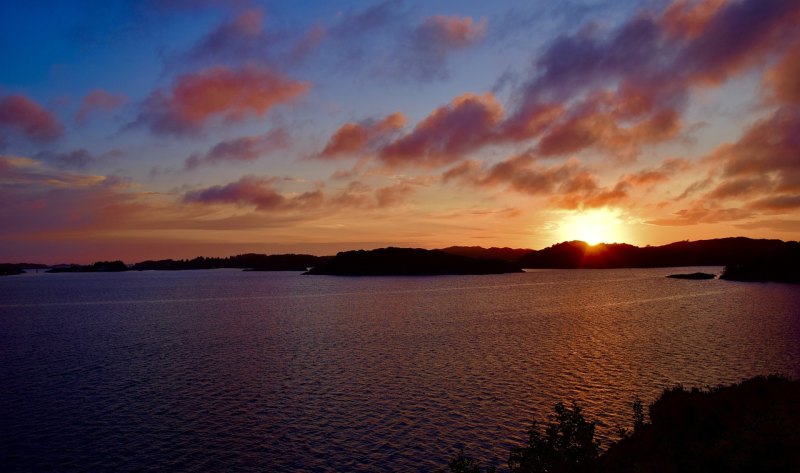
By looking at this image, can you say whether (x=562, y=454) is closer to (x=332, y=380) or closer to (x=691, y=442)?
(x=691, y=442)

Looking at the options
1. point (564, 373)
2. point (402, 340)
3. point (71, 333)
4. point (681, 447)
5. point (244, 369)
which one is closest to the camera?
point (681, 447)

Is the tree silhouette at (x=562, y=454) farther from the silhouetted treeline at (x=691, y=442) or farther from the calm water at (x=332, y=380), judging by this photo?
the calm water at (x=332, y=380)

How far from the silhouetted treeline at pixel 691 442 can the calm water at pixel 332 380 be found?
6862 millimetres

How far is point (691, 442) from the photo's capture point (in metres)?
29.0

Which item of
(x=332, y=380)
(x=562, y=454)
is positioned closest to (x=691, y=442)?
(x=562, y=454)

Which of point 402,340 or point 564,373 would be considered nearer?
point 564,373

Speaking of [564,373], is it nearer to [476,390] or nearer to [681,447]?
[476,390]

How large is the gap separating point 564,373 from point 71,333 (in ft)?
287

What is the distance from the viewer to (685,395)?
38562 mm

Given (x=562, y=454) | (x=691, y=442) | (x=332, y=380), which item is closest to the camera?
(x=562, y=454)

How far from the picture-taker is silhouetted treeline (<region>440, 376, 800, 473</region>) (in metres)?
24.3

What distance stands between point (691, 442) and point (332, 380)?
119 ft

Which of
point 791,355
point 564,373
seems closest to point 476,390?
point 564,373

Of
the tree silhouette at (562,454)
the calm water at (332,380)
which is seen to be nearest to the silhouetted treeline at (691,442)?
the tree silhouette at (562,454)
